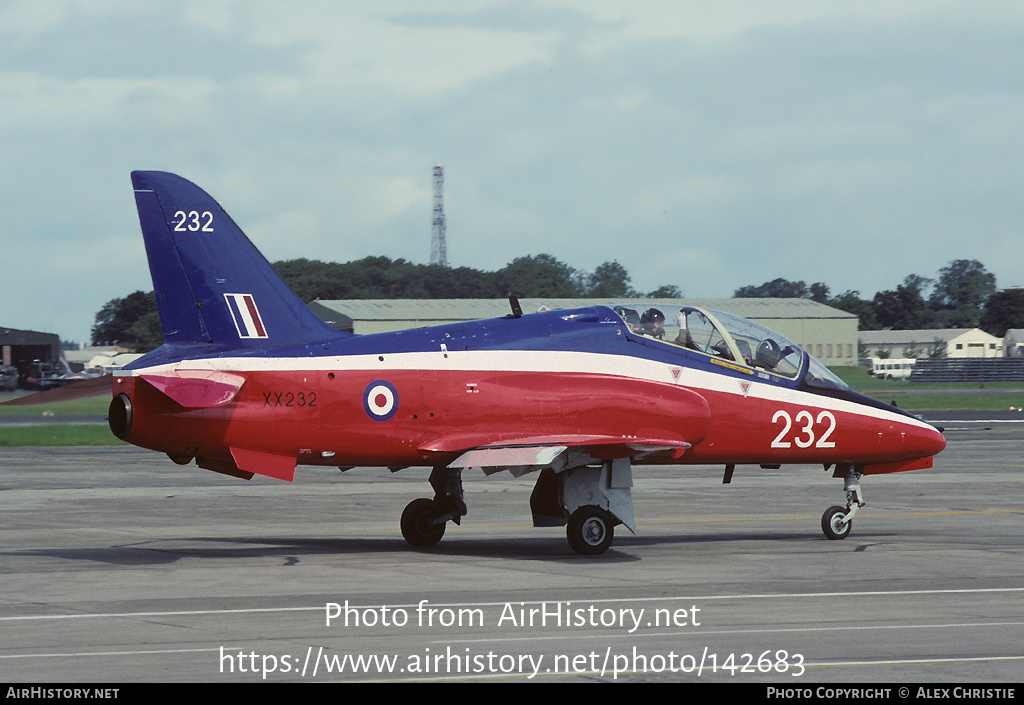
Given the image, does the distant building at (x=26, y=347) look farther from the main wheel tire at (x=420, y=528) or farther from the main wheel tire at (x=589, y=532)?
the main wheel tire at (x=589, y=532)

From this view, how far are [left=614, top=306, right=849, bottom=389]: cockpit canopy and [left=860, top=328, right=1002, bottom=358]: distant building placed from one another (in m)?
135

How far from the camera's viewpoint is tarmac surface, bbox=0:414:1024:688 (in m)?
9.98

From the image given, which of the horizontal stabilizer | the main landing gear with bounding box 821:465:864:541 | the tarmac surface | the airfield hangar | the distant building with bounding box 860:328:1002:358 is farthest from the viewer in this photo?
the distant building with bounding box 860:328:1002:358

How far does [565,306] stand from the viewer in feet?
231

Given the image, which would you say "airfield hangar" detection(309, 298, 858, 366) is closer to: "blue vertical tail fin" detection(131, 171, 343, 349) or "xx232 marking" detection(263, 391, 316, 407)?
"blue vertical tail fin" detection(131, 171, 343, 349)

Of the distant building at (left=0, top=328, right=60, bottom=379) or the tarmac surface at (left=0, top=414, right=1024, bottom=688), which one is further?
the distant building at (left=0, top=328, right=60, bottom=379)

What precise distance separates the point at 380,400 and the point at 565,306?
54198 millimetres

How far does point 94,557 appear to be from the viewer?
17.1 meters

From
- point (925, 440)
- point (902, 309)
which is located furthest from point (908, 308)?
point (925, 440)

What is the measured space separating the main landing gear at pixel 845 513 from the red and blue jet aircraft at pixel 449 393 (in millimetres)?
431

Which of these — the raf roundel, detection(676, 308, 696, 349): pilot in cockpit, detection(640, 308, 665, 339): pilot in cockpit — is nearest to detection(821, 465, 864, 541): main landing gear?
detection(676, 308, 696, 349): pilot in cockpit

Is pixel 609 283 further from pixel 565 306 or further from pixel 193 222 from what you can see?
pixel 193 222

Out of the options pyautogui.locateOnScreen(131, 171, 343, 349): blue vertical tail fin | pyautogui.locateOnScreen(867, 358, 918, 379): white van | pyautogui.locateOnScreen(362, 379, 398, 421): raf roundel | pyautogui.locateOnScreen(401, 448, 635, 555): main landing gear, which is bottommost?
pyautogui.locateOnScreen(867, 358, 918, 379): white van

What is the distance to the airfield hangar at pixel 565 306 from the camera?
267ft
